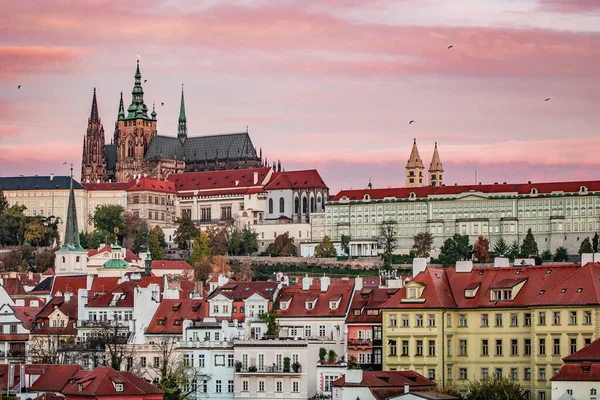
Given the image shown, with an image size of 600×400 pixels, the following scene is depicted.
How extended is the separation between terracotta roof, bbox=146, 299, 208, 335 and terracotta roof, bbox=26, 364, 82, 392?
294 inches

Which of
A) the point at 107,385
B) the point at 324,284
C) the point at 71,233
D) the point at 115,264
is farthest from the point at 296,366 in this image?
the point at 71,233

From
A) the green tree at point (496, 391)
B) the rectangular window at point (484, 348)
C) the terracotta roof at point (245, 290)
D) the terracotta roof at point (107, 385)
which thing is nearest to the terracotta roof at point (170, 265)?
the terracotta roof at point (245, 290)

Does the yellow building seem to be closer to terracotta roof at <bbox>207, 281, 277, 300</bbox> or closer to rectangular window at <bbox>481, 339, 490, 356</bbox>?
rectangular window at <bbox>481, 339, 490, 356</bbox>

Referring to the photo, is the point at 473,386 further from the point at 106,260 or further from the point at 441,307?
the point at 106,260

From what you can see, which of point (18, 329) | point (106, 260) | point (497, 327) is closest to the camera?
point (497, 327)

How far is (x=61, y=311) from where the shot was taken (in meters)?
92.6

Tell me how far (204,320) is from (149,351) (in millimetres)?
3271

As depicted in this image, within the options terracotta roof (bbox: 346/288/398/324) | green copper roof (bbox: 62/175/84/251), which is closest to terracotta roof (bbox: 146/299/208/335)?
terracotta roof (bbox: 346/288/398/324)

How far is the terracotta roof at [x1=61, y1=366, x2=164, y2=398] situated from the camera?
7206 centimetres

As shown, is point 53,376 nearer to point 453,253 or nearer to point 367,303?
point 367,303

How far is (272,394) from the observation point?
254 ft

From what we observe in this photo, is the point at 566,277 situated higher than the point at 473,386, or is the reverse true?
the point at 566,277

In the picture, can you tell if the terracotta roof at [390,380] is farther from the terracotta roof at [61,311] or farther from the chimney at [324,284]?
the terracotta roof at [61,311]

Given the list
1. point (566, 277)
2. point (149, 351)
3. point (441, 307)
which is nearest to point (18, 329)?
point (149, 351)
